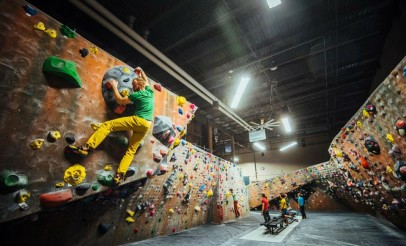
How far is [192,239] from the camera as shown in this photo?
5.05 metres

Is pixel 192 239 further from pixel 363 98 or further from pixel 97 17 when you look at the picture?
pixel 363 98

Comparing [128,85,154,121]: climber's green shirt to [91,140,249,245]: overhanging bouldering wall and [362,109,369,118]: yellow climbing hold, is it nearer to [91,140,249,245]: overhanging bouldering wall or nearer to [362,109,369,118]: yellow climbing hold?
[91,140,249,245]: overhanging bouldering wall

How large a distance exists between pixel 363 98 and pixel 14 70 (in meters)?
14.0

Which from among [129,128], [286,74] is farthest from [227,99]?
[129,128]

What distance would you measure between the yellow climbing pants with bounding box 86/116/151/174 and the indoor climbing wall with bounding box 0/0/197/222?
0.34 ft

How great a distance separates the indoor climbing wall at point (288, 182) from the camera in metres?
10.9

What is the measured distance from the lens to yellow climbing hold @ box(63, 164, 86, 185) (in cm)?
218

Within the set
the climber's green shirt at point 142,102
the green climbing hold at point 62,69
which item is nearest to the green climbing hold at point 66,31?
the green climbing hold at point 62,69

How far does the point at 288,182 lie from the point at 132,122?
11729mm

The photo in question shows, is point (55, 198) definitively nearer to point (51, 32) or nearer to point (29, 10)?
point (51, 32)

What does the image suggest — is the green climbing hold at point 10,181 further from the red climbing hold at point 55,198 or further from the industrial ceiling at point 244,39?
the industrial ceiling at point 244,39

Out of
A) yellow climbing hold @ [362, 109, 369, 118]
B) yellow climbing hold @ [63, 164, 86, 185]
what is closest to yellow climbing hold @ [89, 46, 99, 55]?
yellow climbing hold @ [63, 164, 86, 185]

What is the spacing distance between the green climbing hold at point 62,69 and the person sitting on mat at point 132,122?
1.52ft

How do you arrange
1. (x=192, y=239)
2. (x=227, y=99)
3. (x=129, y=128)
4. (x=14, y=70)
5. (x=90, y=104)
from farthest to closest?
(x=227, y=99) → (x=192, y=239) → (x=129, y=128) → (x=90, y=104) → (x=14, y=70)
